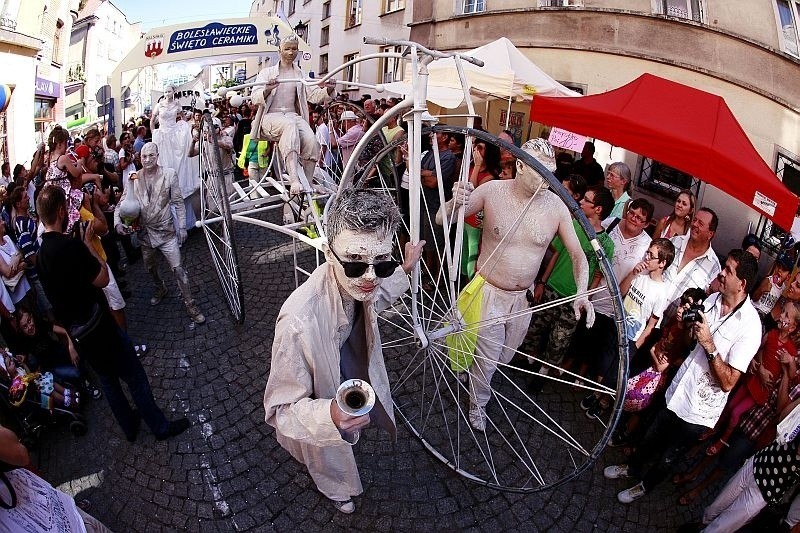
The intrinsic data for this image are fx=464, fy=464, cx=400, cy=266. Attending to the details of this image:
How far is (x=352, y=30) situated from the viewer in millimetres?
23203

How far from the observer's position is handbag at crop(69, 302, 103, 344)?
2.94m

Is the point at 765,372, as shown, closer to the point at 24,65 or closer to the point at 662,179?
the point at 662,179

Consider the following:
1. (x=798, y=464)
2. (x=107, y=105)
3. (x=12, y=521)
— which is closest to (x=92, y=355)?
(x=12, y=521)

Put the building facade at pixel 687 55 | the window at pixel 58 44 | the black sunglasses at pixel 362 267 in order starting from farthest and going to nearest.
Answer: the window at pixel 58 44 < the building facade at pixel 687 55 < the black sunglasses at pixel 362 267

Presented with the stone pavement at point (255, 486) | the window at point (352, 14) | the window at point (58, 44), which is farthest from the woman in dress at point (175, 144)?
the window at point (352, 14)

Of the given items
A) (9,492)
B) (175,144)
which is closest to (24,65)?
(175,144)

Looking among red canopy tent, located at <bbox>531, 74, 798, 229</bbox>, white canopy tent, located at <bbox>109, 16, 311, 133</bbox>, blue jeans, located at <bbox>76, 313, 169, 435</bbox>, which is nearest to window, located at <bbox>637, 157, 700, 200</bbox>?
red canopy tent, located at <bbox>531, 74, 798, 229</bbox>

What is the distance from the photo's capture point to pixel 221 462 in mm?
3270

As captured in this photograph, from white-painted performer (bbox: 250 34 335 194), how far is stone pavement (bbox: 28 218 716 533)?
210 cm

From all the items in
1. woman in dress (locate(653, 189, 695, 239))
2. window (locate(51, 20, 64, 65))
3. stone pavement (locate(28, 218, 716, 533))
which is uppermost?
window (locate(51, 20, 64, 65))

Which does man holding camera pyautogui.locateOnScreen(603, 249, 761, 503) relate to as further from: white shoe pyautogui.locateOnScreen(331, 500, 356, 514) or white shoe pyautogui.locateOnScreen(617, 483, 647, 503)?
white shoe pyautogui.locateOnScreen(331, 500, 356, 514)

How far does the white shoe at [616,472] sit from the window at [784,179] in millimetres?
4970

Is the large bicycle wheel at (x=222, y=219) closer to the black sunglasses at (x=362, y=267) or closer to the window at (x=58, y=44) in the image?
the black sunglasses at (x=362, y=267)

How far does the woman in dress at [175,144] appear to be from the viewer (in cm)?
686
